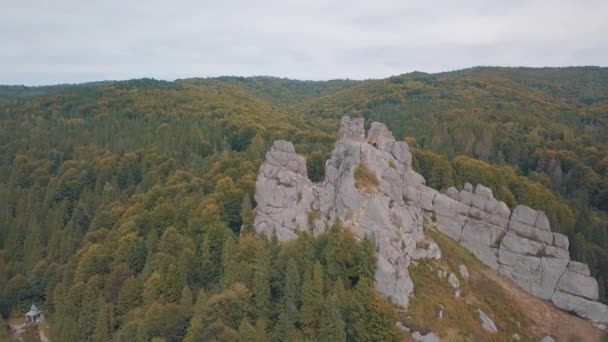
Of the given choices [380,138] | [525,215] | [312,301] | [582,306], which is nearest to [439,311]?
[312,301]

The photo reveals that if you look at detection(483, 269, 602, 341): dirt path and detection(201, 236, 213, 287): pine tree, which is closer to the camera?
detection(483, 269, 602, 341): dirt path

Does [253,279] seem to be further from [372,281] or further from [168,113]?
[168,113]

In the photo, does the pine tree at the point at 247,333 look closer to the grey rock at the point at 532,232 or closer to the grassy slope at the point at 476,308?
the grassy slope at the point at 476,308

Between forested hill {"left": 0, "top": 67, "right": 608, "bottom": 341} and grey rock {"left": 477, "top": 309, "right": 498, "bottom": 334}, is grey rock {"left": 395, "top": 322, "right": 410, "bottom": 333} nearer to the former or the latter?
forested hill {"left": 0, "top": 67, "right": 608, "bottom": 341}

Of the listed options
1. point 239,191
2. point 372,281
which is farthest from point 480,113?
point 372,281

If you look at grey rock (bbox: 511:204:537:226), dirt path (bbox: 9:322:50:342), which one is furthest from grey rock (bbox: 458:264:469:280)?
dirt path (bbox: 9:322:50:342)

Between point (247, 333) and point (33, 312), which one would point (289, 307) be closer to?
point (247, 333)
